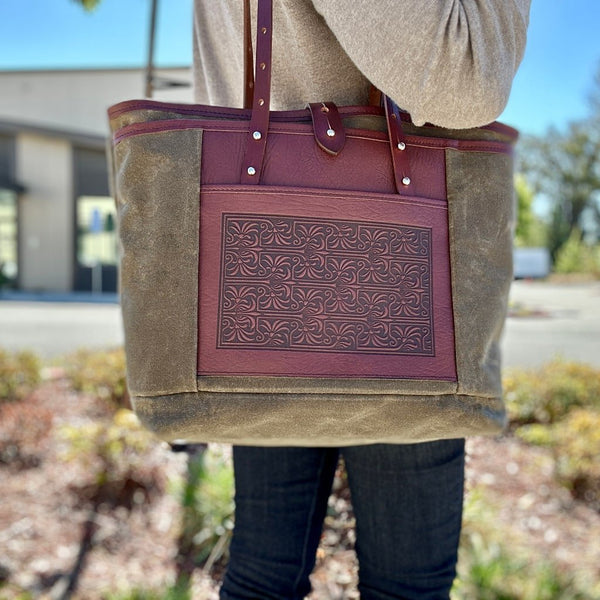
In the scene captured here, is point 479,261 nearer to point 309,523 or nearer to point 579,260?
point 309,523

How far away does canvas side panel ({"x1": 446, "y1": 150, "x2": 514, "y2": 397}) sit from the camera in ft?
3.15

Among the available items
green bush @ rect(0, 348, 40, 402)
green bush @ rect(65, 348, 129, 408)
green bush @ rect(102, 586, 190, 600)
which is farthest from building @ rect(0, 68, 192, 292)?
green bush @ rect(102, 586, 190, 600)

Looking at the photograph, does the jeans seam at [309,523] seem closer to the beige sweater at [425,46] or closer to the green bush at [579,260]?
the beige sweater at [425,46]

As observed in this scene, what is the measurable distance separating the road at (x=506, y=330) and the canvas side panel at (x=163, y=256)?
589cm

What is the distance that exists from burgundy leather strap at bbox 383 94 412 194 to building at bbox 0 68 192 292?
1894cm

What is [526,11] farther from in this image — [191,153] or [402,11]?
[191,153]

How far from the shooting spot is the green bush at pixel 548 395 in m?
4.01

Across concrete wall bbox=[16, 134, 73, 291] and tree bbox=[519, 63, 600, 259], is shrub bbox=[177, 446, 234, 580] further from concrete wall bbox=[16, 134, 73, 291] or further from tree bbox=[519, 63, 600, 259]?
tree bbox=[519, 63, 600, 259]

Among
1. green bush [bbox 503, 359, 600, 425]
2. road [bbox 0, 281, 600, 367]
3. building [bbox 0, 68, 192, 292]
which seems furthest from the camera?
building [bbox 0, 68, 192, 292]

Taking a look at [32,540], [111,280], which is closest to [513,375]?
[32,540]

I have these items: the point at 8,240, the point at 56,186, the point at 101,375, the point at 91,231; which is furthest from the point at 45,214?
the point at 101,375

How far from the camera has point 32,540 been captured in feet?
8.62

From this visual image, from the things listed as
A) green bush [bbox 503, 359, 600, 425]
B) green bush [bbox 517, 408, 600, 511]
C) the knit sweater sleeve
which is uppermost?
the knit sweater sleeve

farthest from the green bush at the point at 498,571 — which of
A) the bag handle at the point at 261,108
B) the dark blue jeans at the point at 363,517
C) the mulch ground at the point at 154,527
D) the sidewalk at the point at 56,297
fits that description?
the sidewalk at the point at 56,297
